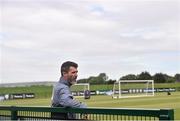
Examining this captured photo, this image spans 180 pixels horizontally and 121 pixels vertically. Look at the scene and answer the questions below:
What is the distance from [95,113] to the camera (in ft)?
20.1

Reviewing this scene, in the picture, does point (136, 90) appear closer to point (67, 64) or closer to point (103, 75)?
point (103, 75)

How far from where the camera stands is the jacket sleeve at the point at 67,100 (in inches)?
254

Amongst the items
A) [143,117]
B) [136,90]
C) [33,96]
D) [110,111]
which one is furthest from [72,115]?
[136,90]

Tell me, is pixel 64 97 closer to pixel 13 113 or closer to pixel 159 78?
pixel 13 113

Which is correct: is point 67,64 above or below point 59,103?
above

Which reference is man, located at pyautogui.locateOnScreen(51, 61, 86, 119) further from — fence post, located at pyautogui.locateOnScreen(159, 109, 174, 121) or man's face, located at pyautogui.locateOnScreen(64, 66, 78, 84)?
fence post, located at pyautogui.locateOnScreen(159, 109, 174, 121)

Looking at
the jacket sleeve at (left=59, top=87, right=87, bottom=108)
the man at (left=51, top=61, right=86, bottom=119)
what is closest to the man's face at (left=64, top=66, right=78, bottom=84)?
the man at (left=51, top=61, right=86, bottom=119)

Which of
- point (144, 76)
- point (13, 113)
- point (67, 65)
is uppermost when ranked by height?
point (144, 76)

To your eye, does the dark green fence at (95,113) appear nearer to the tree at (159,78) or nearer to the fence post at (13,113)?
the fence post at (13,113)

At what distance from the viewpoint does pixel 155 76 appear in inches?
6186

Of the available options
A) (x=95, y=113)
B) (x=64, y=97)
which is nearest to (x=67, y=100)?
(x=64, y=97)

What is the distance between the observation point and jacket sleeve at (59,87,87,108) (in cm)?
646

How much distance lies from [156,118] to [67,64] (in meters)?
1.84

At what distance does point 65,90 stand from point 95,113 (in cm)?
68
